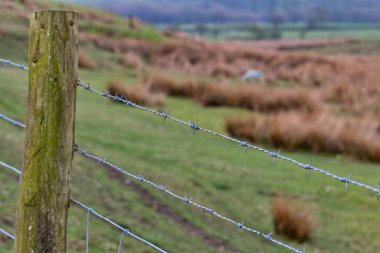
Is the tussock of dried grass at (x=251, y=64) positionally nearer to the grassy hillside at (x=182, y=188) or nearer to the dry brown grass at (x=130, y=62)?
the dry brown grass at (x=130, y=62)

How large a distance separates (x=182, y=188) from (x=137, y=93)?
20.1 ft

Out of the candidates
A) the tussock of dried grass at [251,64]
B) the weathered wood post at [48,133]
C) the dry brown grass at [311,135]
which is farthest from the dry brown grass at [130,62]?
the weathered wood post at [48,133]

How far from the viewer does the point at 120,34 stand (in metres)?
25.6

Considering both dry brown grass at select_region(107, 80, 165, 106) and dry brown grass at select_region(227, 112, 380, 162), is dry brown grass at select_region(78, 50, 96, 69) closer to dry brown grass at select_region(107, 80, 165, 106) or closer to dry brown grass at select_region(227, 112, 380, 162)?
dry brown grass at select_region(107, 80, 165, 106)

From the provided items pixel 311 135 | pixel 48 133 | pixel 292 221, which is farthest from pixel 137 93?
pixel 48 133

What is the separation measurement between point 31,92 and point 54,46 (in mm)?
210

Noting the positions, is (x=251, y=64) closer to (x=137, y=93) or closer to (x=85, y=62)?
(x=85, y=62)

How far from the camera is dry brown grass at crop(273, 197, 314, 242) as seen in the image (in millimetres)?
6574

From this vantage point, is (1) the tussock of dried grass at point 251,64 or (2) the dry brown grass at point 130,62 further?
(1) the tussock of dried grass at point 251,64

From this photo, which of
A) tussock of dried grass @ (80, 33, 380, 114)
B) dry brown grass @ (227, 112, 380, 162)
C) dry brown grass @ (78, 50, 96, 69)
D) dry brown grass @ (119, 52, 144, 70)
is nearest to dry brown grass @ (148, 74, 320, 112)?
dry brown grass @ (78, 50, 96, 69)

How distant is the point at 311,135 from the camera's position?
11.0 metres

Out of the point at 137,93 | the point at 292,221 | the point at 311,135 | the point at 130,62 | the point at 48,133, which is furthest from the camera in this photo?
the point at 130,62

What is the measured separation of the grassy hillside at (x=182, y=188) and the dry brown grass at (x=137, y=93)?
3.57 ft

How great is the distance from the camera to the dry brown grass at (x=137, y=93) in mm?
13203
